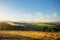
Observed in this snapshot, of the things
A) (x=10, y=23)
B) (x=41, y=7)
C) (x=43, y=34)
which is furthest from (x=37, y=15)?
(x=10, y=23)

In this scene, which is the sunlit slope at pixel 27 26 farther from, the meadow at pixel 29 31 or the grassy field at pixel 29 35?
the grassy field at pixel 29 35

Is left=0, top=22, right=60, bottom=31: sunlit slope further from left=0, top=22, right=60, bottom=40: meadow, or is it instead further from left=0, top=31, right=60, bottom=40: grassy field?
left=0, top=31, right=60, bottom=40: grassy field

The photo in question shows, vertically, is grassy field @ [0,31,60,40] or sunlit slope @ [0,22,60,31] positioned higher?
sunlit slope @ [0,22,60,31]

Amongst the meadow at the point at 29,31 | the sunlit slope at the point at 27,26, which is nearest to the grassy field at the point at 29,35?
the meadow at the point at 29,31

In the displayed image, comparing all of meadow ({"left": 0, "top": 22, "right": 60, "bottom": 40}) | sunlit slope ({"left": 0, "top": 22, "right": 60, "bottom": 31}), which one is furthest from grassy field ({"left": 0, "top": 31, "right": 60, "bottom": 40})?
sunlit slope ({"left": 0, "top": 22, "right": 60, "bottom": 31})

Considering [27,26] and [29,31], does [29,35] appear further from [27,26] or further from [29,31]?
[27,26]

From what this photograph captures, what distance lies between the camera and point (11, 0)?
11.3 ft

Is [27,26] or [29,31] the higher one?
[27,26]

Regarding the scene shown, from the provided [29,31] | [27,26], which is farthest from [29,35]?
[27,26]

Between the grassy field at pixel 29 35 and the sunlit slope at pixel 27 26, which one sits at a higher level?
the sunlit slope at pixel 27 26

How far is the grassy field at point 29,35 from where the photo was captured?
3293mm

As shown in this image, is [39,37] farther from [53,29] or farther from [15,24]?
[15,24]

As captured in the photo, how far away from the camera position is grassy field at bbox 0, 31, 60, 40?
10.8 ft

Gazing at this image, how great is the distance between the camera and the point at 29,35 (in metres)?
3.33
